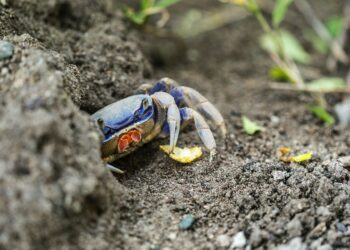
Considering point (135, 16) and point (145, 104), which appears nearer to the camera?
point (145, 104)

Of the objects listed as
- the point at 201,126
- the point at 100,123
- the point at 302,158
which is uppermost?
the point at 100,123

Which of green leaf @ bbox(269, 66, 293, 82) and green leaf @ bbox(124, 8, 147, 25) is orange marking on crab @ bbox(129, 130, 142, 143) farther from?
green leaf @ bbox(269, 66, 293, 82)

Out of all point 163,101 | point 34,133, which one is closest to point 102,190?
point 34,133

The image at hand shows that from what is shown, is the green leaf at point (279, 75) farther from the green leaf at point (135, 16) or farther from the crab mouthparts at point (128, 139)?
the crab mouthparts at point (128, 139)

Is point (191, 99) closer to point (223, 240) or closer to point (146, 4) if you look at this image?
point (146, 4)

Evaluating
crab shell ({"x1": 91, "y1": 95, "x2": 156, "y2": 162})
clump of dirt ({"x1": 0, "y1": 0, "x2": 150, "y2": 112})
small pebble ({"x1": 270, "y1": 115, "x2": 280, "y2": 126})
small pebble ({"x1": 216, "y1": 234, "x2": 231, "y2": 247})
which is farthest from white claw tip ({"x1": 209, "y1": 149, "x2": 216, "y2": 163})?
small pebble ({"x1": 270, "y1": 115, "x2": 280, "y2": 126})

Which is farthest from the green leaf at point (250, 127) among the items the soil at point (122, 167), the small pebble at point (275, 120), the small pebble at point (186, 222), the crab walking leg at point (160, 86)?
the small pebble at point (186, 222)

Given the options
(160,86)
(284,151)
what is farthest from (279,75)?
(160,86)
